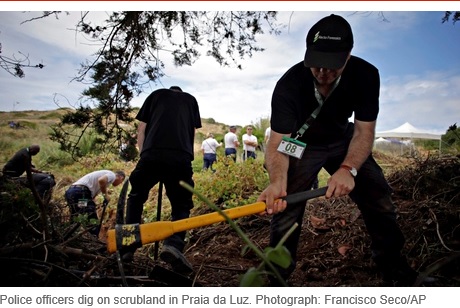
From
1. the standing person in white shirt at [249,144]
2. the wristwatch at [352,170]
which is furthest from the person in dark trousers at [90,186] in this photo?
the standing person in white shirt at [249,144]

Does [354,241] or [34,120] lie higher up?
[34,120]

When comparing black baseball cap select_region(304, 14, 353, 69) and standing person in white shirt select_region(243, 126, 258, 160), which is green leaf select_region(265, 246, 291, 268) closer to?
black baseball cap select_region(304, 14, 353, 69)

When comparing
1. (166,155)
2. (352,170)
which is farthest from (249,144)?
(352,170)

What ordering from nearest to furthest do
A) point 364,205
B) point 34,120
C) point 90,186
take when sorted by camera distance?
point 364,205, point 34,120, point 90,186

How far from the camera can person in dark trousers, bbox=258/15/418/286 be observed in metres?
2.25

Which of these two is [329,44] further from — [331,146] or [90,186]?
[90,186]

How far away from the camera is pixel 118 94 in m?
3.61

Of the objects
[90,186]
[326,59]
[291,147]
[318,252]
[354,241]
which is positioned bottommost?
[318,252]

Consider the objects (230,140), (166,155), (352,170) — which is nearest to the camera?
(352,170)

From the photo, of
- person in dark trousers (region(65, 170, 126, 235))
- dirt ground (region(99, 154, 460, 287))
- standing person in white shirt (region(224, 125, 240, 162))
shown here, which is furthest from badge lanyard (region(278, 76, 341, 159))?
standing person in white shirt (region(224, 125, 240, 162))

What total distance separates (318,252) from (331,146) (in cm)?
120

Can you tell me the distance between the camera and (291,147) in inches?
89.1

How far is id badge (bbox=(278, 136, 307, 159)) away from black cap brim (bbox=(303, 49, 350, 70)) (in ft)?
1.56

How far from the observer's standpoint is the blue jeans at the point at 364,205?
7.56 feet
